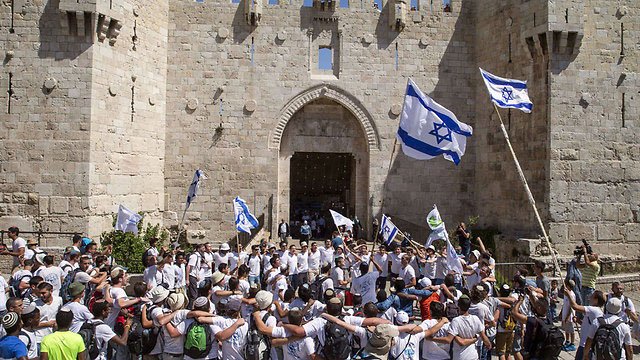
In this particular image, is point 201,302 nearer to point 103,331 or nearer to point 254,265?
point 103,331

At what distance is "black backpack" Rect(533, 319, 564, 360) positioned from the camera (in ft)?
20.4

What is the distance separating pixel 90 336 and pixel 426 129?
6273mm

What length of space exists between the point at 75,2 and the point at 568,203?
15.5 meters

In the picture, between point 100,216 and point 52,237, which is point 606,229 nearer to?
point 100,216

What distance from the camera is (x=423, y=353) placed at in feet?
19.6

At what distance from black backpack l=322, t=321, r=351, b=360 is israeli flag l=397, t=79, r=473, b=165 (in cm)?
438

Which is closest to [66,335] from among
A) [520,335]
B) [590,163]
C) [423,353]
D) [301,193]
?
[423,353]

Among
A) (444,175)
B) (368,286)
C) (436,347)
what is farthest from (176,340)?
(444,175)

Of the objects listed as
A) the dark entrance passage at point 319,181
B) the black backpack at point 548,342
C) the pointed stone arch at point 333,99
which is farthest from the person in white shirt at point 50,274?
the dark entrance passage at point 319,181

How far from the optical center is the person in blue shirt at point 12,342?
488 centimetres

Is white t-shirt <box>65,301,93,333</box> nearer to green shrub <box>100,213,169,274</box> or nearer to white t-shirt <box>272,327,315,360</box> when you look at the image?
white t-shirt <box>272,327,315,360</box>

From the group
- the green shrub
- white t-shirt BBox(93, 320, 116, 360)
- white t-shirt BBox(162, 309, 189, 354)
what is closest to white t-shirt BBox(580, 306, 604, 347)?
white t-shirt BBox(162, 309, 189, 354)

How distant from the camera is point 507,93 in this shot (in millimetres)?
10656

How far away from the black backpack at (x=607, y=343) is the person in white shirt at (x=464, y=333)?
1717 mm
